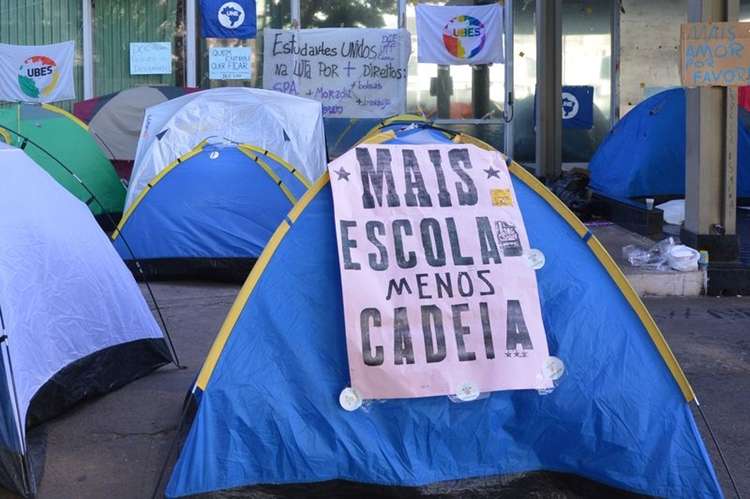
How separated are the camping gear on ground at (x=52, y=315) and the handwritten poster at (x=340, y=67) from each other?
29.8 ft

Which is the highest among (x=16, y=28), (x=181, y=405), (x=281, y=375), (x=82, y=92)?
(x=16, y=28)

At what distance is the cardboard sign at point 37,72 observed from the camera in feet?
49.2

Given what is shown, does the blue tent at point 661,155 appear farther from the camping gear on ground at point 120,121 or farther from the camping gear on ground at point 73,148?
the camping gear on ground at point 120,121

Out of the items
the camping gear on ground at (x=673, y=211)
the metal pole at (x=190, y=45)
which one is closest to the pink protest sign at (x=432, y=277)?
the camping gear on ground at (x=673, y=211)

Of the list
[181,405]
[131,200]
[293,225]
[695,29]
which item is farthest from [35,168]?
[695,29]

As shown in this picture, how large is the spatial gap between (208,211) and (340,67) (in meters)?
6.46

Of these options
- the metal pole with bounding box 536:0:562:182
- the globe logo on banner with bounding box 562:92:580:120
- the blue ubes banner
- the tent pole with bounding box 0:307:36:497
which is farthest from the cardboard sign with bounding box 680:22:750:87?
the blue ubes banner

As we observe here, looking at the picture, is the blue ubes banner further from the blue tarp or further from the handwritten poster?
the blue tarp

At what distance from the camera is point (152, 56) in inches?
632

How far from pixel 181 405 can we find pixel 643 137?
7912mm

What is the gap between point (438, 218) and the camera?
15.0 ft

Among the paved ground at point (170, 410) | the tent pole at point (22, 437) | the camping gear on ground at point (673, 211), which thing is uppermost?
the camping gear on ground at point (673, 211)

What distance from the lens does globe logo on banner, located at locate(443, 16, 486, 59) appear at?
15016 millimetres

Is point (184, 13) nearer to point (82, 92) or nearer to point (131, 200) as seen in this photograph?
point (82, 92)
